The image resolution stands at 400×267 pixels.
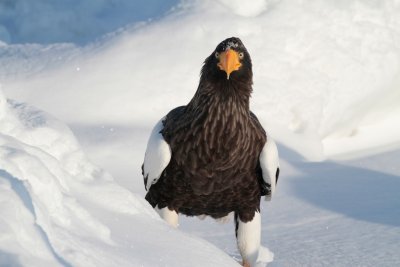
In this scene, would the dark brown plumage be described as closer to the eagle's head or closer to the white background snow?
the eagle's head

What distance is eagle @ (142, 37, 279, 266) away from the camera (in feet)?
15.1

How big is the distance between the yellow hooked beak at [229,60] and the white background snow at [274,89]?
1.16 meters

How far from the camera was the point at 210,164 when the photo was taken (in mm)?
4629

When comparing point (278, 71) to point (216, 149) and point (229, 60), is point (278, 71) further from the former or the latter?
point (229, 60)

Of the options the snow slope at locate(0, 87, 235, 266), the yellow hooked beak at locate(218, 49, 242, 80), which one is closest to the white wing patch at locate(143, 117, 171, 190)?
the yellow hooked beak at locate(218, 49, 242, 80)

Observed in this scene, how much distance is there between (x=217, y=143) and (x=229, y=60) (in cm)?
47

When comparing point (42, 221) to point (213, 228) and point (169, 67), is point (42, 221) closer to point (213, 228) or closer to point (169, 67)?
point (213, 228)

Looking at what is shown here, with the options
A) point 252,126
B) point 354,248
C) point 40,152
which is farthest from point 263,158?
point 40,152

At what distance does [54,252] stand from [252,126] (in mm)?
2606

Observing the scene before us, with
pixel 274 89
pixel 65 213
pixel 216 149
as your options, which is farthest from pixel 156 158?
pixel 274 89

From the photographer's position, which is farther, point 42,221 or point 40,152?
point 40,152

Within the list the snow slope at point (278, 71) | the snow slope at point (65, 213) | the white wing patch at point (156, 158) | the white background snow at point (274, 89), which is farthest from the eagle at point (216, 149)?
the snow slope at point (278, 71)

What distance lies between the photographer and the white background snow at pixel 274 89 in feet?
19.4

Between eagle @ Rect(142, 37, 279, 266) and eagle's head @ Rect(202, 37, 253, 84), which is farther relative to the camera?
eagle @ Rect(142, 37, 279, 266)
